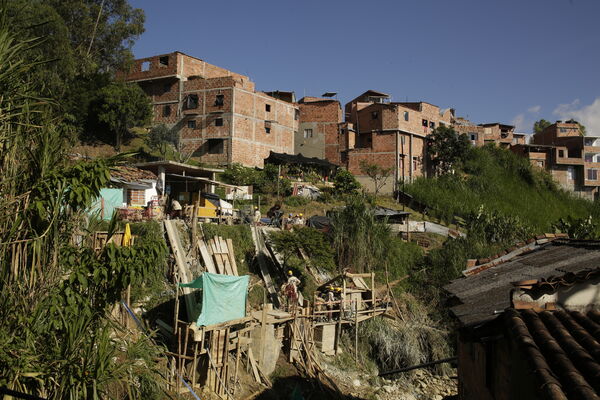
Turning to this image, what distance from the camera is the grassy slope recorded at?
141ft

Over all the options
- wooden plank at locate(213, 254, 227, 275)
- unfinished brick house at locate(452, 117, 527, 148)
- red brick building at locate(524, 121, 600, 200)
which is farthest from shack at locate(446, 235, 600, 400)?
red brick building at locate(524, 121, 600, 200)

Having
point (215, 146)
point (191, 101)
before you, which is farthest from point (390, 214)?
point (191, 101)

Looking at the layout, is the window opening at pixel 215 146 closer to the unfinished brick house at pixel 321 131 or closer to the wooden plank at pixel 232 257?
the unfinished brick house at pixel 321 131

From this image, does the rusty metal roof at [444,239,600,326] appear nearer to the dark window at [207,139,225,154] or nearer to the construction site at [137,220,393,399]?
the construction site at [137,220,393,399]

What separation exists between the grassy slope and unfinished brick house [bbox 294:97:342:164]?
27.7 feet

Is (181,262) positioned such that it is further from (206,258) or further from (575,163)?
(575,163)

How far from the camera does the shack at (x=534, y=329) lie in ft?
15.1

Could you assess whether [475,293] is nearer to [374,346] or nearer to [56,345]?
[56,345]

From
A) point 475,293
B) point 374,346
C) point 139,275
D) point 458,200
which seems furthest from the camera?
point 458,200

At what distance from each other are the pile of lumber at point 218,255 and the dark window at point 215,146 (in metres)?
21.1

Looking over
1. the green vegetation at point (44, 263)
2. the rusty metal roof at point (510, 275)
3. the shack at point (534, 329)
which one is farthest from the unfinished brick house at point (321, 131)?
the green vegetation at point (44, 263)

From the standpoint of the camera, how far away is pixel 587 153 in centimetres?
5638

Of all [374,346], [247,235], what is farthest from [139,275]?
[247,235]

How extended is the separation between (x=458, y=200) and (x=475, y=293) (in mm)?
36036
